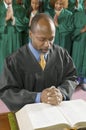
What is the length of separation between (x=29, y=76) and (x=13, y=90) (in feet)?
0.45

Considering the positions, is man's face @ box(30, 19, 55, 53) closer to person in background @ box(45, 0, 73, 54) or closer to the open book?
the open book

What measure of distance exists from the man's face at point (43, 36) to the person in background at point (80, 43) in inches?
62.2

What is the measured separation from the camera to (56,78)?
1.49 meters

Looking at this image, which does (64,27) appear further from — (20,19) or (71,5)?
(20,19)

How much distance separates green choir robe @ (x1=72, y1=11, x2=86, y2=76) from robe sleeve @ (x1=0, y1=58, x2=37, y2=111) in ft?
5.49

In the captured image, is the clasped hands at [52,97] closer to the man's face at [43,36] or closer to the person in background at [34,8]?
the man's face at [43,36]

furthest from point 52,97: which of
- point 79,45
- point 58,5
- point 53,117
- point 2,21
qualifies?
point 79,45

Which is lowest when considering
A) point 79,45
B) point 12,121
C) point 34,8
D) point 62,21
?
point 79,45

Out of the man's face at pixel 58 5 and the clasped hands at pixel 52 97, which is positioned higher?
the man's face at pixel 58 5

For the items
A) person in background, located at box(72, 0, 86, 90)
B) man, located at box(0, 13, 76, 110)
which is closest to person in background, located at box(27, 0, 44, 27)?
person in background, located at box(72, 0, 86, 90)

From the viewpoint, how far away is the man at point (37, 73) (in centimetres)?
129

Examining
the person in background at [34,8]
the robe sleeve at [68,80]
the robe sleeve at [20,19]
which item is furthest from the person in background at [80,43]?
the robe sleeve at [68,80]

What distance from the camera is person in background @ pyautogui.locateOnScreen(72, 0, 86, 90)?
2.85 meters

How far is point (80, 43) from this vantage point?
9.77ft
